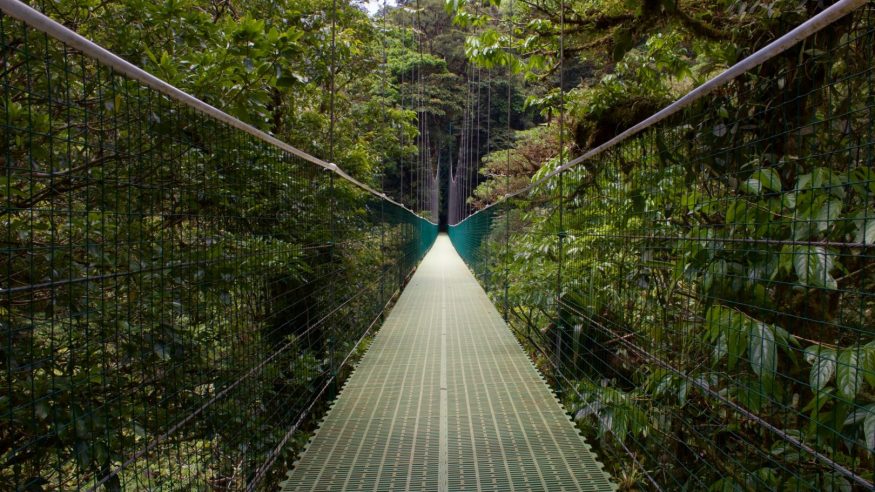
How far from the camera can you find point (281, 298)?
1772 millimetres

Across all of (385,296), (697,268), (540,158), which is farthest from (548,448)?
(540,158)

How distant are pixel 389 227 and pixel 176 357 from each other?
3.94 meters

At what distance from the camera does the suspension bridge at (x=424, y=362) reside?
0.90 metres

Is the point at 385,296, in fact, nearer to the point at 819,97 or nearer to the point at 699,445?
the point at 699,445

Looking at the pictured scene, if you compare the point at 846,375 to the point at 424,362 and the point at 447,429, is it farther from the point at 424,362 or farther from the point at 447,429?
the point at 424,362

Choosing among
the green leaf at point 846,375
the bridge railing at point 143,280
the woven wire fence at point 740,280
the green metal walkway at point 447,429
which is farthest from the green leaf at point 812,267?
the bridge railing at point 143,280

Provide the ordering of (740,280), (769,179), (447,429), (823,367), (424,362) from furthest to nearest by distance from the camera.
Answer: (424,362) < (447,429) < (740,280) < (769,179) < (823,367)

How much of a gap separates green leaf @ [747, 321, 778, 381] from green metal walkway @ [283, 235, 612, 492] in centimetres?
72

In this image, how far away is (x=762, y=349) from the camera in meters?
0.95

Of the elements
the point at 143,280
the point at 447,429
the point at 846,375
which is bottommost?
the point at 447,429

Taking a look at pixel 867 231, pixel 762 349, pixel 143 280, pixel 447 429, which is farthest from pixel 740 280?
pixel 143 280

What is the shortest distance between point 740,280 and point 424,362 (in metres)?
2.05

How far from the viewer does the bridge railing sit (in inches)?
34.5

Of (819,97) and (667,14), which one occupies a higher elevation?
(667,14)
